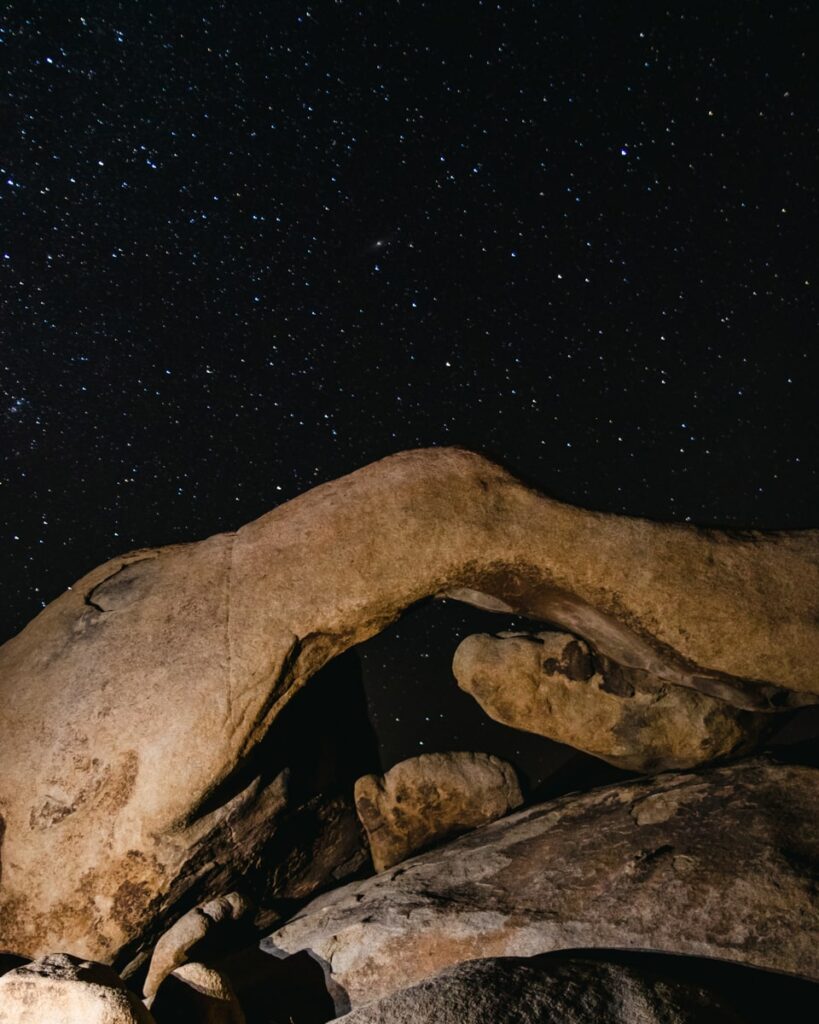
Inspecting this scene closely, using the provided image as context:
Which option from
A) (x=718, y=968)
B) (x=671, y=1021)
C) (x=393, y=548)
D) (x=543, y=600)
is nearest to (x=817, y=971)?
(x=718, y=968)

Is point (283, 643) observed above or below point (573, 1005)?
above

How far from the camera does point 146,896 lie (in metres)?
2.79

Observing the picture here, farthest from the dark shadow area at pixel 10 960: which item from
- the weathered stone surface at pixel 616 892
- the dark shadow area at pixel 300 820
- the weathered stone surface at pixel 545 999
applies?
the weathered stone surface at pixel 545 999

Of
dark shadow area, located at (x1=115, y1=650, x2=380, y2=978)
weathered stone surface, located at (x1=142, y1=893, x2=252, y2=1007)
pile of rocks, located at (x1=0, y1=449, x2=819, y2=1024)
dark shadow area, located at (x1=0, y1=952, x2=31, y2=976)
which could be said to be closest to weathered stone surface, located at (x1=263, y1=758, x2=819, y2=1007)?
pile of rocks, located at (x1=0, y1=449, x2=819, y2=1024)

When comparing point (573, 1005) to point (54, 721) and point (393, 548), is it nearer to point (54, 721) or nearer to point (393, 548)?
point (393, 548)

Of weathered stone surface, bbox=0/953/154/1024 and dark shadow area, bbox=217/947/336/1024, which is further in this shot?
dark shadow area, bbox=217/947/336/1024

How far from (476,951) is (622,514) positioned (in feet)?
5.95

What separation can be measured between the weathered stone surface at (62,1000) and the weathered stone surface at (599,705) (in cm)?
202

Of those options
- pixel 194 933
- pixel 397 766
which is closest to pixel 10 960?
pixel 194 933

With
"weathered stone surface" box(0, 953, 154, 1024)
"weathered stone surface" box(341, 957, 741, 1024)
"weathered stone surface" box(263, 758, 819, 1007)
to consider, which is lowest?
"weathered stone surface" box(263, 758, 819, 1007)

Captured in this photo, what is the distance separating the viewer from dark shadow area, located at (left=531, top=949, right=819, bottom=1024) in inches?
78.0

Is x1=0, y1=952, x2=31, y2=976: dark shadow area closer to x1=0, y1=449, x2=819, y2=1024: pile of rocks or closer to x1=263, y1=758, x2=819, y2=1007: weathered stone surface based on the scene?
x1=0, y1=449, x2=819, y2=1024: pile of rocks

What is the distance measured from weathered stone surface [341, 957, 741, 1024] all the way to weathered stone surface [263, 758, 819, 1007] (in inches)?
17.8

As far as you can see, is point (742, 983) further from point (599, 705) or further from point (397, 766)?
point (397, 766)
